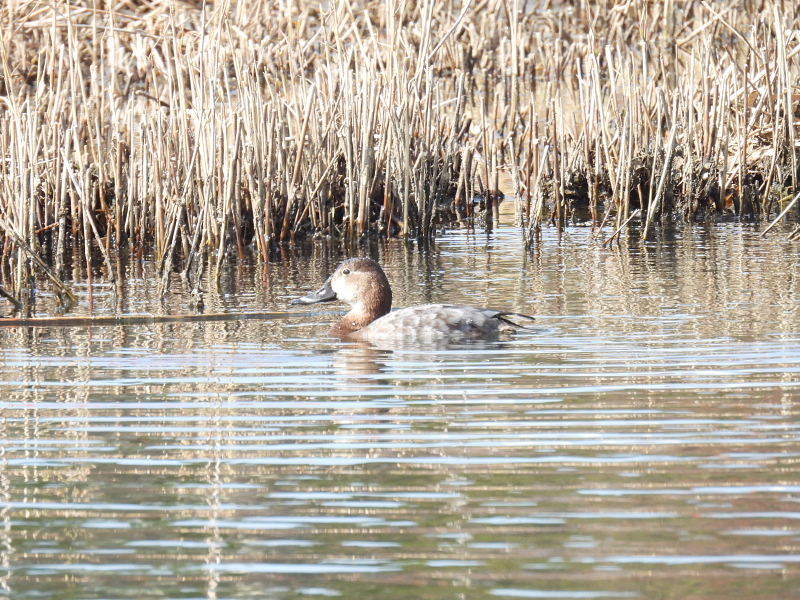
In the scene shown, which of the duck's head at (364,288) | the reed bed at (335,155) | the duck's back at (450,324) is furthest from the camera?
the reed bed at (335,155)

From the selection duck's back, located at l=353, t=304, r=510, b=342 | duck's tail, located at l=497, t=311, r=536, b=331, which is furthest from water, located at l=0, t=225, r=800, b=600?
duck's back, located at l=353, t=304, r=510, b=342

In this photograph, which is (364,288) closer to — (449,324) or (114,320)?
(449,324)

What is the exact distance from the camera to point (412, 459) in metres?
5.07

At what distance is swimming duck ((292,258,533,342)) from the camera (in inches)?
320

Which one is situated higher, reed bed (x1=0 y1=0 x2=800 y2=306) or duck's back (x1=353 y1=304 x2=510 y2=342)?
reed bed (x1=0 y1=0 x2=800 y2=306)

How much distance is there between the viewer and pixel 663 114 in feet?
46.0

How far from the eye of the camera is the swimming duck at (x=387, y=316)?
8.12 metres

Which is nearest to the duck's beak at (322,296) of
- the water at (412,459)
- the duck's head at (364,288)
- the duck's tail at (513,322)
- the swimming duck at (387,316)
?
the swimming duck at (387,316)

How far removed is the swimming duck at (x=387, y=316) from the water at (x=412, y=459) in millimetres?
268

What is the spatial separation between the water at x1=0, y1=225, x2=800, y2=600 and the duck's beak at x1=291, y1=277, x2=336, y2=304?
0.95 ft

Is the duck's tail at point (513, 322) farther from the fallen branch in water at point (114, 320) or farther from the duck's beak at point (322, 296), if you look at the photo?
the fallen branch in water at point (114, 320)

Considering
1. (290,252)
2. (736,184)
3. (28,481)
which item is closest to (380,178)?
(290,252)

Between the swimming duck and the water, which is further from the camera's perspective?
the swimming duck

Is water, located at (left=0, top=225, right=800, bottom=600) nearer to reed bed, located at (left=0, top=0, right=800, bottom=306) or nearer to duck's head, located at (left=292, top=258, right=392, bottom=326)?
duck's head, located at (left=292, top=258, right=392, bottom=326)
